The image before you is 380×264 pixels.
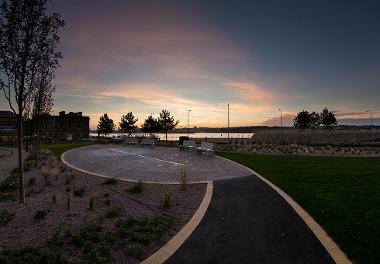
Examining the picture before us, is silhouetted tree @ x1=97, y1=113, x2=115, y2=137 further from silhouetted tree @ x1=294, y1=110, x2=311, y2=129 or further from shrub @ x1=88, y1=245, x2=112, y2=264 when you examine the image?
shrub @ x1=88, y1=245, x2=112, y2=264

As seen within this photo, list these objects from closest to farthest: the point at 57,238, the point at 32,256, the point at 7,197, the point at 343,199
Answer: the point at 32,256 < the point at 57,238 < the point at 343,199 < the point at 7,197

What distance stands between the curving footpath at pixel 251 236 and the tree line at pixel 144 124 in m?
46.0

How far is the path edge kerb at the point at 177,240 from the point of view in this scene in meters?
5.14

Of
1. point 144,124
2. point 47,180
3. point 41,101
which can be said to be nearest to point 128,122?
point 144,124

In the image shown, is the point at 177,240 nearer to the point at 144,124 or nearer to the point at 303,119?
the point at 144,124

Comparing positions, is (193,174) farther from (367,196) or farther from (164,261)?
(164,261)

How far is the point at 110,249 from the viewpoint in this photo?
17.5 ft

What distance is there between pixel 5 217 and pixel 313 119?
349 feet

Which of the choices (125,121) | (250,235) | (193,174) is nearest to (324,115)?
(125,121)

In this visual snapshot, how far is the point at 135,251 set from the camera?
208 inches

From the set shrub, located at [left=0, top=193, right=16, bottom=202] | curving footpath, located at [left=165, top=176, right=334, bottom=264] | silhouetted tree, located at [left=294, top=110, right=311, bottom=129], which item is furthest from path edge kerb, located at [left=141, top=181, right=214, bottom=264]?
silhouetted tree, located at [left=294, top=110, right=311, bottom=129]

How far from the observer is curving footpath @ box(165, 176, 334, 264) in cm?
513

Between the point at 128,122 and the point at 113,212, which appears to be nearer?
the point at 113,212

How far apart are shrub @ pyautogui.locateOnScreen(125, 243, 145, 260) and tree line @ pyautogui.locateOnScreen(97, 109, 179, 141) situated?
Result: 48.3 metres
